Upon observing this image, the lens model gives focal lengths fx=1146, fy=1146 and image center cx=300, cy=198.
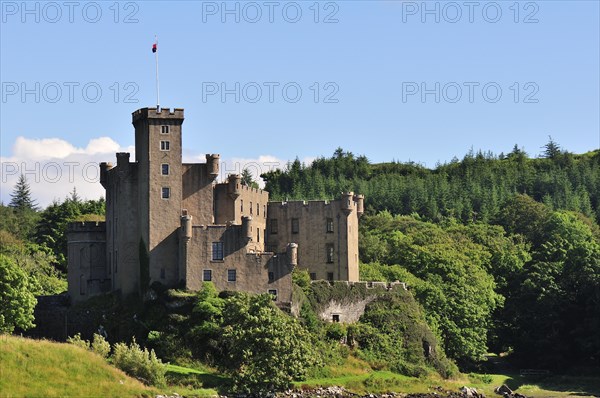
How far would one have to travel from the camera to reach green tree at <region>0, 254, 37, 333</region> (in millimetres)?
71375

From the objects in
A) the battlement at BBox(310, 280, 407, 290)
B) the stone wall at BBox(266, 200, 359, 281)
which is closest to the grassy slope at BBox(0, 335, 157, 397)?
the battlement at BBox(310, 280, 407, 290)

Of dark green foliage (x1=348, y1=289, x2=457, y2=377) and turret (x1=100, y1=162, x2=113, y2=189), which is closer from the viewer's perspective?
dark green foliage (x1=348, y1=289, x2=457, y2=377)

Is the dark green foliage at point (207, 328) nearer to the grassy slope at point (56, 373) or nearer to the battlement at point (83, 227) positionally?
the grassy slope at point (56, 373)

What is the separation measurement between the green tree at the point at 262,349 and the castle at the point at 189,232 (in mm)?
5704

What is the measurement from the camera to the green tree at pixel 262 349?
217ft

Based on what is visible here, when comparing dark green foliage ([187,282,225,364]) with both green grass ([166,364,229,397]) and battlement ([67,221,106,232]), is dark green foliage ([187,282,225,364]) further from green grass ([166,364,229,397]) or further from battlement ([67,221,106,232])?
battlement ([67,221,106,232])

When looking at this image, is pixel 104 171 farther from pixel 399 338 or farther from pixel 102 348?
pixel 399 338

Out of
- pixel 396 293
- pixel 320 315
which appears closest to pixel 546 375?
pixel 396 293

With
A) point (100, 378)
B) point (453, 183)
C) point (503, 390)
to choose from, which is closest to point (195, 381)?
point (100, 378)

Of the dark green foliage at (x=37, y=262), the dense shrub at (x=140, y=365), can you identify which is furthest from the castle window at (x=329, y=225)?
the dark green foliage at (x=37, y=262)

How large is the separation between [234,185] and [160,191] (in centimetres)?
587

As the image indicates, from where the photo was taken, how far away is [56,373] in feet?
205

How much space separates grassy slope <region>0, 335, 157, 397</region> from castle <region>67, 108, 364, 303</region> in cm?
1209

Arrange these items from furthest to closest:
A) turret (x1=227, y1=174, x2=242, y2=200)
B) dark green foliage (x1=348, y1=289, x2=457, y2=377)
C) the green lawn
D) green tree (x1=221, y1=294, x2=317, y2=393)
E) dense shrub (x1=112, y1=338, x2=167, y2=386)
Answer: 1. turret (x1=227, y1=174, x2=242, y2=200)
2. dark green foliage (x1=348, y1=289, x2=457, y2=377)
3. green tree (x1=221, y1=294, x2=317, y2=393)
4. dense shrub (x1=112, y1=338, x2=167, y2=386)
5. the green lawn
